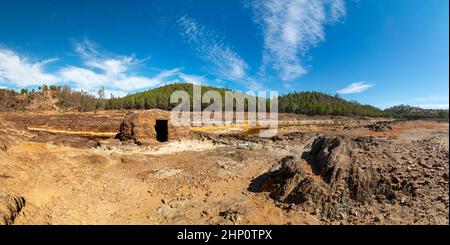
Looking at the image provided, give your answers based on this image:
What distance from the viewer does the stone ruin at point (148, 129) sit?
25.2m

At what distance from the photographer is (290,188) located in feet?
38.7

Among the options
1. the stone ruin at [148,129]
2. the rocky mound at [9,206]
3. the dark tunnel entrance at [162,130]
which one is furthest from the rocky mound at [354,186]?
the dark tunnel entrance at [162,130]

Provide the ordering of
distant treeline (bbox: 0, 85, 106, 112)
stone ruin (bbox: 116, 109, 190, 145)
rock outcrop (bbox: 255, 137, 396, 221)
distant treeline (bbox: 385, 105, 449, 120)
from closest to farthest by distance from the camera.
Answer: rock outcrop (bbox: 255, 137, 396, 221), stone ruin (bbox: 116, 109, 190, 145), distant treeline (bbox: 385, 105, 449, 120), distant treeline (bbox: 0, 85, 106, 112)

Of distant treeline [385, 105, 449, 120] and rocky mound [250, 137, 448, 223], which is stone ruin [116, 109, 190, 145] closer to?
rocky mound [250, 137, 448, 223]

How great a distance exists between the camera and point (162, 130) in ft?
90.6

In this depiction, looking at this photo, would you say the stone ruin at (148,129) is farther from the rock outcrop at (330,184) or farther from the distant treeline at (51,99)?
the distant treeline at (51,99)

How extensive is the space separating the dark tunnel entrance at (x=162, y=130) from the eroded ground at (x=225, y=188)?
8361 millimetres

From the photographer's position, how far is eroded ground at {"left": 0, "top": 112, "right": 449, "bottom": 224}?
9.46 metres

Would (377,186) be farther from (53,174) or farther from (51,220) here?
(53,174)

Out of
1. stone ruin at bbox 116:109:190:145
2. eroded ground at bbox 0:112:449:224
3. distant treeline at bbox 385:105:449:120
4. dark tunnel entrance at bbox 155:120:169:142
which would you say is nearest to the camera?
eroded ground at bbox 0:112:449:224

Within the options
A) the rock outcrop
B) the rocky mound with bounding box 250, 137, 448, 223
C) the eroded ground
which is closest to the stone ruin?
the eroded ground

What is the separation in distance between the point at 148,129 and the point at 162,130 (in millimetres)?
2207

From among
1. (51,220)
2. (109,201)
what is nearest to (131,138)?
(109,201)

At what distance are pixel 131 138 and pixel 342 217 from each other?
818 inches
